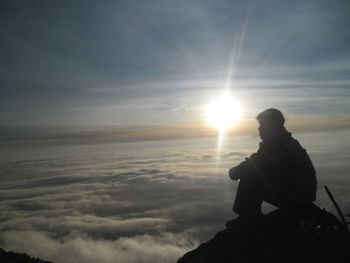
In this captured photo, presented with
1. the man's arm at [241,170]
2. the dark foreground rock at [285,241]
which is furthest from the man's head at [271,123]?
the dark foreground rock at [285,241]

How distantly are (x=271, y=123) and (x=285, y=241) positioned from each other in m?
2.77

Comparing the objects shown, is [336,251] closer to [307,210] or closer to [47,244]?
[307,210]

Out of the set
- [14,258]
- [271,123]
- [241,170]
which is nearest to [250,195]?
[241,170]

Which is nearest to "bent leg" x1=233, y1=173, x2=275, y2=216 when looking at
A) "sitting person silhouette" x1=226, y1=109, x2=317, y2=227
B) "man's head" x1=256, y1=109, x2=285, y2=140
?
"sitting person silhouette" x1=226, y1=109, x2=317, y2=227

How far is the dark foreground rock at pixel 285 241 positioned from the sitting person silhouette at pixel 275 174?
0.44 m

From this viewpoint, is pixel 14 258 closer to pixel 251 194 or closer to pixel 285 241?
pixel 251 194

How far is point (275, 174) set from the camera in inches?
218

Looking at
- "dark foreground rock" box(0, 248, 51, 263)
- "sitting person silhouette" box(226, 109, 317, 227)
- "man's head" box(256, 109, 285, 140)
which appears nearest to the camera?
"sitting person silhouette" box(226, 109, 317, 227)

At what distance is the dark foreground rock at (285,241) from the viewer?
17.9 feet

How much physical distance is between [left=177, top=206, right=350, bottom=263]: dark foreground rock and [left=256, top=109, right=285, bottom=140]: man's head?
5.93 feet

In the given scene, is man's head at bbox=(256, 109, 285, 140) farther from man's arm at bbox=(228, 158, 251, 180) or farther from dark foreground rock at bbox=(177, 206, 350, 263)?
dark foreground rock at bbox=(177, 206, 350, 263)

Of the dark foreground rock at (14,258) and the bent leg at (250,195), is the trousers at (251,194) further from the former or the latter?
the dark foreground rock at (14,258)

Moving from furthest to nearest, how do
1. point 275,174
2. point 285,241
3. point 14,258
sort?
point 14,258 < point 285,241 < point 275,174

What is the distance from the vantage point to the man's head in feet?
18.9
